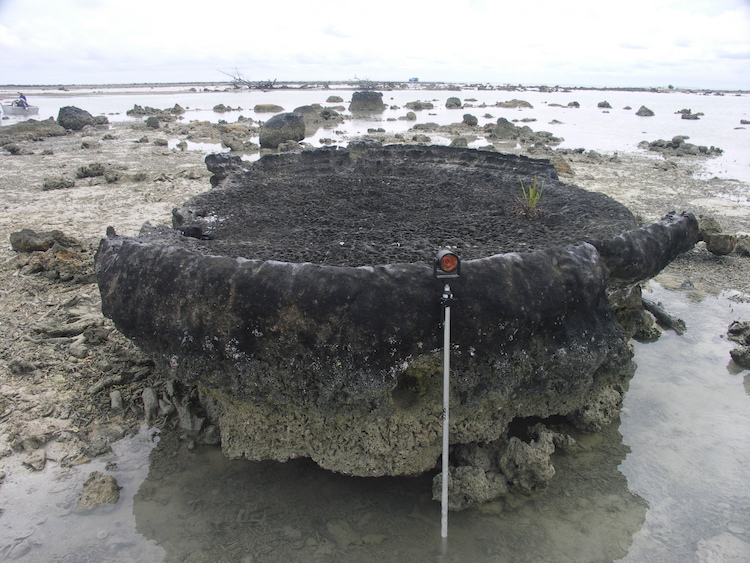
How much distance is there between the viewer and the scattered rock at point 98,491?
3.47 m

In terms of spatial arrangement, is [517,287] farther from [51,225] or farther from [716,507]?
[51,225]

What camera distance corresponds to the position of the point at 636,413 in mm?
4465

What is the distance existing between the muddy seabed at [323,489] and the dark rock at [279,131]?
40.4ft

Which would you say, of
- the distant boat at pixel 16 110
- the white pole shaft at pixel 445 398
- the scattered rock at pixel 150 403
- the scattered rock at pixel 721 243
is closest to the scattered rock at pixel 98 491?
the scattered rock at pixel 150 403

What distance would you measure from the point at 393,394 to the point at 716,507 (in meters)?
2.40

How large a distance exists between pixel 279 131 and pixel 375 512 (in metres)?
15.3

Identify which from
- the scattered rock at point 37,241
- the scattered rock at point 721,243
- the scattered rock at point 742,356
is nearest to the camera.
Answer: the scattered rock at point 742,356

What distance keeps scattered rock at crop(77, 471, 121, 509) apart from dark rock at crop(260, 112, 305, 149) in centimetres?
1446

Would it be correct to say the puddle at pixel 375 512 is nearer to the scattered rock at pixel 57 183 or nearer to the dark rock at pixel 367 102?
the scattered rock at pixel 57 183

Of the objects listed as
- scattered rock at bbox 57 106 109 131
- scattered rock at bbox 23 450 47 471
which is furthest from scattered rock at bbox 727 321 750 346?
scattered rock at bbox 57 106 109 131

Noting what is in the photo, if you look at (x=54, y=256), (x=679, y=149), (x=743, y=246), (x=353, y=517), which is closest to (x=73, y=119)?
(x=54, y=256)

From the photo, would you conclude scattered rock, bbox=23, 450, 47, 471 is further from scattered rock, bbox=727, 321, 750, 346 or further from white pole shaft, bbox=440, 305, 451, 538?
scattered rock, bbox=727, 321, 750, 346

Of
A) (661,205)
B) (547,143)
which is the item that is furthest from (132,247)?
(547,143)

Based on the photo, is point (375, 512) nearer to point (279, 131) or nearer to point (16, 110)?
point (279, 131)
